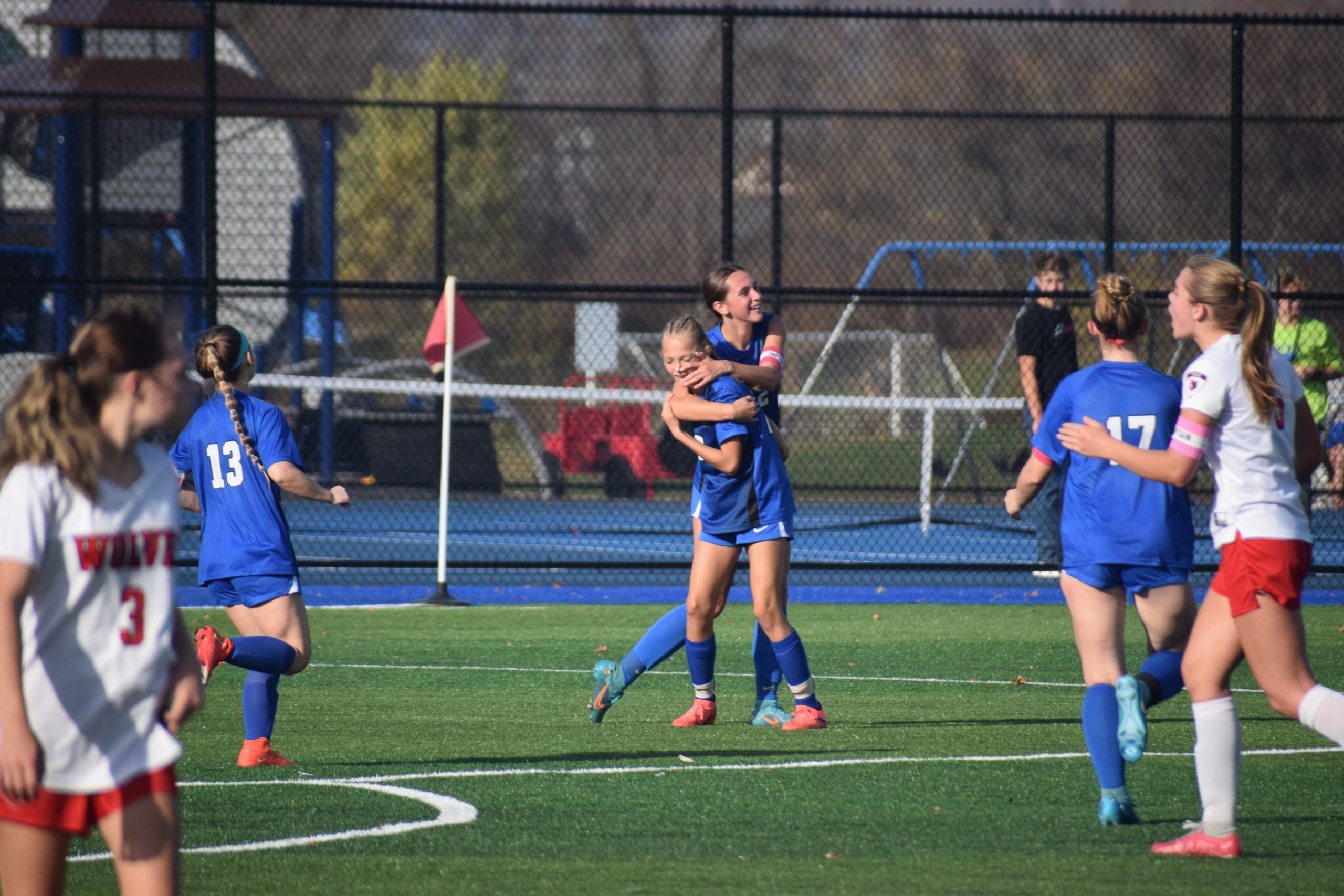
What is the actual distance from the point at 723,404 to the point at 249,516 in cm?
193

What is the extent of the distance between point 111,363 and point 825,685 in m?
5.38

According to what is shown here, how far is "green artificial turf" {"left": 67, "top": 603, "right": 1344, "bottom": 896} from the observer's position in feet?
13.5

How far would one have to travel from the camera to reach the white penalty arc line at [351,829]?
14.4ft

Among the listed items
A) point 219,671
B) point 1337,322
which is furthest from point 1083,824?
point 1337,322

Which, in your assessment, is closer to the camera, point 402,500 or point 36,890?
point 36,890

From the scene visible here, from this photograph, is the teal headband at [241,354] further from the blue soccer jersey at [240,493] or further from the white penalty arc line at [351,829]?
the white penalty arc line at [351,829]

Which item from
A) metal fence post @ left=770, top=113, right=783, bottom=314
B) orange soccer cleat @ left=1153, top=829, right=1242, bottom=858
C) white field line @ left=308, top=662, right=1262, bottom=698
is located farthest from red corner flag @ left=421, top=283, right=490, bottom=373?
orange soccer cleat @ left=1153, top=829, right=1242, bottom=858

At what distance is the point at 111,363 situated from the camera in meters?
2.86

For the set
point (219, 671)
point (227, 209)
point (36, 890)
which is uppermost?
point (227, 209)

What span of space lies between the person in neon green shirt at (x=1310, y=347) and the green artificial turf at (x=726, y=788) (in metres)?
4.00

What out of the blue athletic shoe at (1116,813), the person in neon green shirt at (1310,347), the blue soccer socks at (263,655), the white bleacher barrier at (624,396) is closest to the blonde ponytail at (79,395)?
the blue soccer socks at (263,655)

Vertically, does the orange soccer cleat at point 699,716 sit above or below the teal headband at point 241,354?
below

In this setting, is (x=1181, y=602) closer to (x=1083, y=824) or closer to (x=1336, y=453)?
(x=1083, y=824)

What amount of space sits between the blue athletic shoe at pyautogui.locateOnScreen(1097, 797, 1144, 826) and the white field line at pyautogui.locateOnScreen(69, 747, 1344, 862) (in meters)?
1.06
